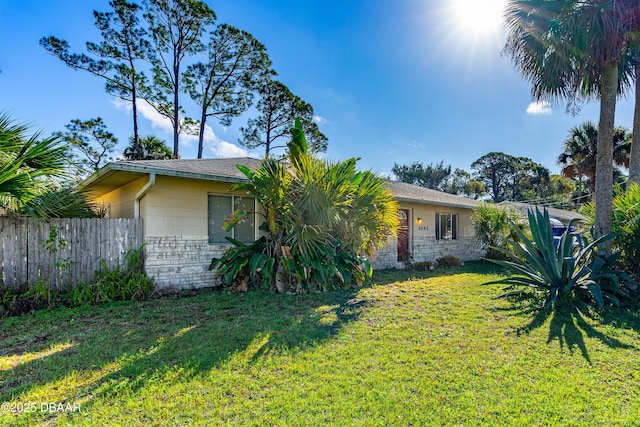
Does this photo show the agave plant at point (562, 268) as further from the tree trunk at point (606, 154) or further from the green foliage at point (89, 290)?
the green foliage at point (89, 290)

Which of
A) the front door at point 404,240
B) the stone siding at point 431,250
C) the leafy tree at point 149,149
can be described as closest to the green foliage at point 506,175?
the stone siding at point 431,250

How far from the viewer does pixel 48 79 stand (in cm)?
1305

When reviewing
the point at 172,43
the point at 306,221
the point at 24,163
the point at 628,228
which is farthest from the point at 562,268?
the point at 172,43

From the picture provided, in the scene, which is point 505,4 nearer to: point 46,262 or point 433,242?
point 433,242

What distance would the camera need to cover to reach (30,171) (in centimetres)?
494

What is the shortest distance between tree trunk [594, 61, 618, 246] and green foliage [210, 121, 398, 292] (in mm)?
4581

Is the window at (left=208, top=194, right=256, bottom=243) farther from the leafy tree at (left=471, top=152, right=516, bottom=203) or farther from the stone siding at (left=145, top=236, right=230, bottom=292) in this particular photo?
the leafy tree at (left=471, top=152, right=516, bottom=203)

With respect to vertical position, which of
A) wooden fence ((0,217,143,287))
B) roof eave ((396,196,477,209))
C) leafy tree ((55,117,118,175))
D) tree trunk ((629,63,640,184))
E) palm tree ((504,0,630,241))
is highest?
leafy tree ((55,117,118,175))

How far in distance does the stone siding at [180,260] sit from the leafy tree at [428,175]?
38459 mm

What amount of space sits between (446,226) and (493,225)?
190 centimetres

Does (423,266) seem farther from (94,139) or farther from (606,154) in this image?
(94,139)

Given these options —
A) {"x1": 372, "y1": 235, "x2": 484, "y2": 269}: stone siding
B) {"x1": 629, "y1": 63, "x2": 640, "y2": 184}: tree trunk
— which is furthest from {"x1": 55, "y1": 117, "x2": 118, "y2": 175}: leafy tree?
{"x1": 629, "y1": 63, "x2": 640, "y2": 184}: tree trunk

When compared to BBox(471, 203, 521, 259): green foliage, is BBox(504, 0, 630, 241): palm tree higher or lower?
higher

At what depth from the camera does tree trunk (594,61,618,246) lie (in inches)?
261
